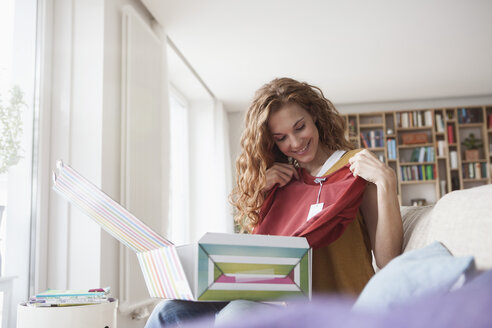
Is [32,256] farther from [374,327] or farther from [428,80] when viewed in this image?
[428,80]

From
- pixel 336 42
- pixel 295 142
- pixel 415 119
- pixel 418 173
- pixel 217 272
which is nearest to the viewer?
pixel 217 272

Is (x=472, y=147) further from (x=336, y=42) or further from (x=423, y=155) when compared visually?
(x=336, y=42)

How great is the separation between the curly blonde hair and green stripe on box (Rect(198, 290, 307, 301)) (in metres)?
0.71

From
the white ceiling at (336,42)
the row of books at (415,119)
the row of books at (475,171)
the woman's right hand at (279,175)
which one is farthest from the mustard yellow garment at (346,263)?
the row of books at (475,171)

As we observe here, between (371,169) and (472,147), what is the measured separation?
236 inches

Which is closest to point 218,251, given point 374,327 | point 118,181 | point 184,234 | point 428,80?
point 374,327

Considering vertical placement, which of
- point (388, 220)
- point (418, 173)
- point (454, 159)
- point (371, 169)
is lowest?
point (388, 220)

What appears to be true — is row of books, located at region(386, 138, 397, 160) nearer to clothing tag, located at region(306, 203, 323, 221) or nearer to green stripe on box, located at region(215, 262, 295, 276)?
clothing tag, located at region(306, 203, 323, 221)

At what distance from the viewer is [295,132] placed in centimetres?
164

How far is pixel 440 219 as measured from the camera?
1.05 m

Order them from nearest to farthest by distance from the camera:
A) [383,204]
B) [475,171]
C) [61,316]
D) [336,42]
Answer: [383,204]
[61,316]
[336,42]
[475,171]

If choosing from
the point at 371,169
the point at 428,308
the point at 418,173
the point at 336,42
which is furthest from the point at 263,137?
the point at 418,173

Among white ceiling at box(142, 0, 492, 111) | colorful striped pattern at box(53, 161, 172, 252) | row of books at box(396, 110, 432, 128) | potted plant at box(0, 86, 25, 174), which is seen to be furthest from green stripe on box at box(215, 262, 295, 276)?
row of books at box(396, 110, 432, 128)

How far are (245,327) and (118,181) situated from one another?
236 centimetres
